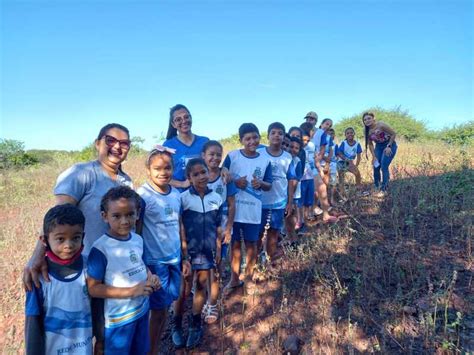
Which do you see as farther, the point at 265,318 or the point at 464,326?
the point at 265,318

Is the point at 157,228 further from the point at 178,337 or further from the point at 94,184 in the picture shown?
the point at 178,337

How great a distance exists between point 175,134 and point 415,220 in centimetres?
361

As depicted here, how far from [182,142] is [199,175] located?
2.49 feet

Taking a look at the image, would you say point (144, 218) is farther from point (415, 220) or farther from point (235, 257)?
point (415, 220)

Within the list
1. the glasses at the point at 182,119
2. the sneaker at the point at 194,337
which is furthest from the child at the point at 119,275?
the glasses at the point at 182,119

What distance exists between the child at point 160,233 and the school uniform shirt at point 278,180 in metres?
1.55

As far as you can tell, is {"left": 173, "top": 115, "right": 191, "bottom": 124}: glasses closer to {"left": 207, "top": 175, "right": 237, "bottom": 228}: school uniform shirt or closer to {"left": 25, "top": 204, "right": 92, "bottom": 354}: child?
{"left": 207, "top": 175, "right": 237, "bottom": 228}: school uniform shirt

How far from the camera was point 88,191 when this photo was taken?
2098 mm

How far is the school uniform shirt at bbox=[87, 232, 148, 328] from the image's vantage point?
1922mm

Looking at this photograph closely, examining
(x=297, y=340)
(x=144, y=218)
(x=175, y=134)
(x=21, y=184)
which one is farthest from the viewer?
(x=21, y=184)

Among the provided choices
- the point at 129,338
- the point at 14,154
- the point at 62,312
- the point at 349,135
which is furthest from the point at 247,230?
the point at 14,154

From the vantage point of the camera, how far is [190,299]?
372cm

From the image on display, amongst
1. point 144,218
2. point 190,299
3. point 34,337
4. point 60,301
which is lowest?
point 190,299

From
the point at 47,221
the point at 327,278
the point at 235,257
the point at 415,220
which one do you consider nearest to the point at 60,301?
the point at 47,221
